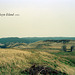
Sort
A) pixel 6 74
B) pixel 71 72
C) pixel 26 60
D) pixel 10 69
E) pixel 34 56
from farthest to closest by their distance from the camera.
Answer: pixel 34 56, pixel 26 60, pixel 71 72, pixel 10 69, pixel 6 74

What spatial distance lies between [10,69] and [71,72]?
994 cm

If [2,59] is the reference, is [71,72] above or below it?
below

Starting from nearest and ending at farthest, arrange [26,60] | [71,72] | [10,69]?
[10,69] → [71,72] → [26,60]

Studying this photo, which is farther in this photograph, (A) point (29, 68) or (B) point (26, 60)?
(B) point (26, 60)

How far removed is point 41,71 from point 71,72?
5694 mm

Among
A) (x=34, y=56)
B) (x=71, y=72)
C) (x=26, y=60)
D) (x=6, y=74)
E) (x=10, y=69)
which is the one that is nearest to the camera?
(x=6, y=74)

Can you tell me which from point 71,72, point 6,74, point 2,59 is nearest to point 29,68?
point 6,74

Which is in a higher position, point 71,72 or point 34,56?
point 34,56

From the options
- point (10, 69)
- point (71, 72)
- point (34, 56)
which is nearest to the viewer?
point (10, 69)

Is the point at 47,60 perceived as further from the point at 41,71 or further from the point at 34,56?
the point at 41,71

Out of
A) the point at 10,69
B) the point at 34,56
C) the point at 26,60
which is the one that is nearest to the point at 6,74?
the point at 10,69

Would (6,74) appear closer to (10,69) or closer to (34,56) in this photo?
(10,69)

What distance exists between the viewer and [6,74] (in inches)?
912

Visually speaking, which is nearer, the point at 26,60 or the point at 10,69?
the point at 10,69
